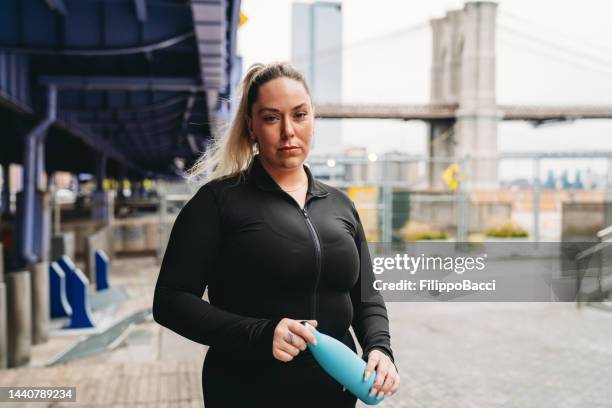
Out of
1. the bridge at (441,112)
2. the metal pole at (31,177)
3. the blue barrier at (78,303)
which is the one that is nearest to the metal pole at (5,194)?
the bridge at (441,112)

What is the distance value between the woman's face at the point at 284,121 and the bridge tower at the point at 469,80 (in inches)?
1997

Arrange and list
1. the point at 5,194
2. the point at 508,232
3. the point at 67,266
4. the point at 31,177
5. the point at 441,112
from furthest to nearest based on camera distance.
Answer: the point at 441,112, the point at 5,194, the point at 508,232, the point at 31,177, the point at 67,266

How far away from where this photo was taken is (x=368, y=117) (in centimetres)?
6209

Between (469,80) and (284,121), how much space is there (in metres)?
58.8

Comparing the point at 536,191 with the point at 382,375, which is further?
the point at 536,191

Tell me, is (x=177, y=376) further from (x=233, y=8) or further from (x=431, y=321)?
(x=233, y=8)

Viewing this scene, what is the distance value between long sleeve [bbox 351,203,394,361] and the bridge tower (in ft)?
165

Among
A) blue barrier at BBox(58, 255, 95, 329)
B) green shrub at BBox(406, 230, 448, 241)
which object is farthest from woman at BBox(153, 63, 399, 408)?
green shrub at BBox(406, 230, 448, 241)

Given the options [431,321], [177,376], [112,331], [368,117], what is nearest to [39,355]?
[112,331]

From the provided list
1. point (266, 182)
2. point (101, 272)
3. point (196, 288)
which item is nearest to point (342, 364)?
point (196, 288)

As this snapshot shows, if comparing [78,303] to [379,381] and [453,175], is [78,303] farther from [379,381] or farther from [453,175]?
[453,175]

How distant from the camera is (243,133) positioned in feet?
6.89

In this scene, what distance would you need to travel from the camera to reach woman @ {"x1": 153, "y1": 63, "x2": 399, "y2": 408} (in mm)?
1795

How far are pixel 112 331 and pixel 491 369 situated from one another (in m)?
6.41
